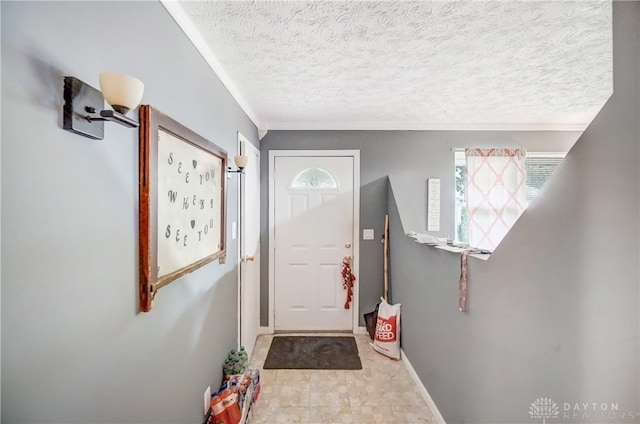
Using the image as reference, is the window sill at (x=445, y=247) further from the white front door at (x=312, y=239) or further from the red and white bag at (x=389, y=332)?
the white front door at (x=312, y=239)

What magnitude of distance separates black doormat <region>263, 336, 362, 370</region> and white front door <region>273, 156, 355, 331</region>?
0.19m

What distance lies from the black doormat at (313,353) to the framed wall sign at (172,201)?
4.69ft

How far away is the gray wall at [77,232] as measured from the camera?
550 mm

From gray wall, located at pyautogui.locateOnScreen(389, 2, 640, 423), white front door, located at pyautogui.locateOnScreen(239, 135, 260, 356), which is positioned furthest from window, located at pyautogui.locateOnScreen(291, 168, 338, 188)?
gray wall, located at pyautogui.locateOnScreen(389, 2, 640, 423)

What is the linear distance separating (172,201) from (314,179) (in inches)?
79.0

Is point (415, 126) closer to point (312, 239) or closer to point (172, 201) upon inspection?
point (312, 239)

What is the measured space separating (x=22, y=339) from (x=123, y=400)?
0.46m

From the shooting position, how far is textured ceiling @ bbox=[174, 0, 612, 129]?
4.04 ft

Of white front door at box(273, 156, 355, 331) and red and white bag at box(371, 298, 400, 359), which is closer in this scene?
red and white bag at box(371, 298, 400, 359)

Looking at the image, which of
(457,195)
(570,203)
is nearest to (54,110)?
(570,203)

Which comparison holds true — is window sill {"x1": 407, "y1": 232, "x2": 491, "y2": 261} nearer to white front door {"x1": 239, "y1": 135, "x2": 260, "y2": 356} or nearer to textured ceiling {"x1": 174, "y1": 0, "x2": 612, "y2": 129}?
textured ceiling {"x1": 174, "y1": 0, "x2": 612, "y2": 129}

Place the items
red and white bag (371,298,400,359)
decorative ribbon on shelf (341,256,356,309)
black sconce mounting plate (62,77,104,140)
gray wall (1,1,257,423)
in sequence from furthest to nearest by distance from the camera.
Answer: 1. decorative ribbon on shelf (341,256,356,309)
2. red and white bag (371,298,400,359)
3. black sconce mounting plate (62,77,104,140)
4. gray wall (1,1,257,423)

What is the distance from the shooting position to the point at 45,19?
2.00ft

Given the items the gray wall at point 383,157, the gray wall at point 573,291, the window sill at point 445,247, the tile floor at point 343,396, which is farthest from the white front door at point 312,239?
the gray wall at point 573,291
